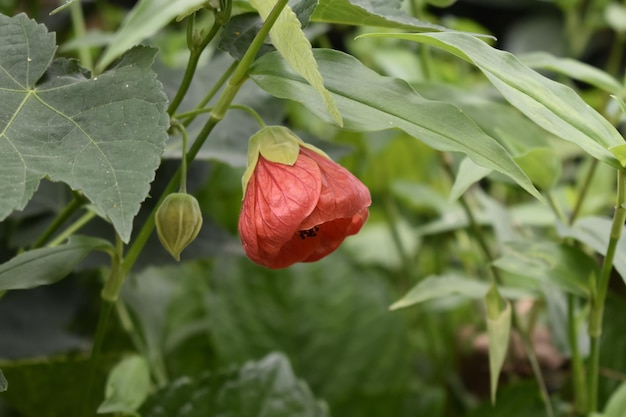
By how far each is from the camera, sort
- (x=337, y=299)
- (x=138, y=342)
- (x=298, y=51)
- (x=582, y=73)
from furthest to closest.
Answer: (x=337, y=299)
(x=138, y=342)
(x=582, y=73)
(x=298, y=51)

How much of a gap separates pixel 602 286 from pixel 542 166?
0.30 ft

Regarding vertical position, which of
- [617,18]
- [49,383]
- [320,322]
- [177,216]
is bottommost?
[320,322]

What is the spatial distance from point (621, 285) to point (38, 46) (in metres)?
0.65

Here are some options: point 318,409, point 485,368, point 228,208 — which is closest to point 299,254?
point 318,409

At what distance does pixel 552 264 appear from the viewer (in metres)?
0.51

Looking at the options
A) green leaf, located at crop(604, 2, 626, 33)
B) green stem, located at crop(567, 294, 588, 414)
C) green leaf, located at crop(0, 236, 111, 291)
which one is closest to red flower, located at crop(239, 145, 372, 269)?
green leaf, located at crop(0, 236, 111, 291)

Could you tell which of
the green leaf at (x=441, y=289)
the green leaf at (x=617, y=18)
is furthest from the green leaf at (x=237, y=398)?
the green leaf at (x=617, y=18)

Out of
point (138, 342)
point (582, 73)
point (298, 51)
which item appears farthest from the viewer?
point (138, 342)

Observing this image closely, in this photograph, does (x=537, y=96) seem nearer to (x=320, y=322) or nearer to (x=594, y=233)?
(x=594, y=233)

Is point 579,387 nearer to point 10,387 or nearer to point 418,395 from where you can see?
point 418,395

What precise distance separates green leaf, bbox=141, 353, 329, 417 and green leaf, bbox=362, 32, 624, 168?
0.95ft

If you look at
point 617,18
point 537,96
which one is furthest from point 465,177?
point 617,18

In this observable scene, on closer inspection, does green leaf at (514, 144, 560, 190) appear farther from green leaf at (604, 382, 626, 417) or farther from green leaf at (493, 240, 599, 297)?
green leaf at (604, 382, 626, 417)

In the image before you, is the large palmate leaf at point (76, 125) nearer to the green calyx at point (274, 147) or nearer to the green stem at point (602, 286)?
the green calyx at point (274, 147)
